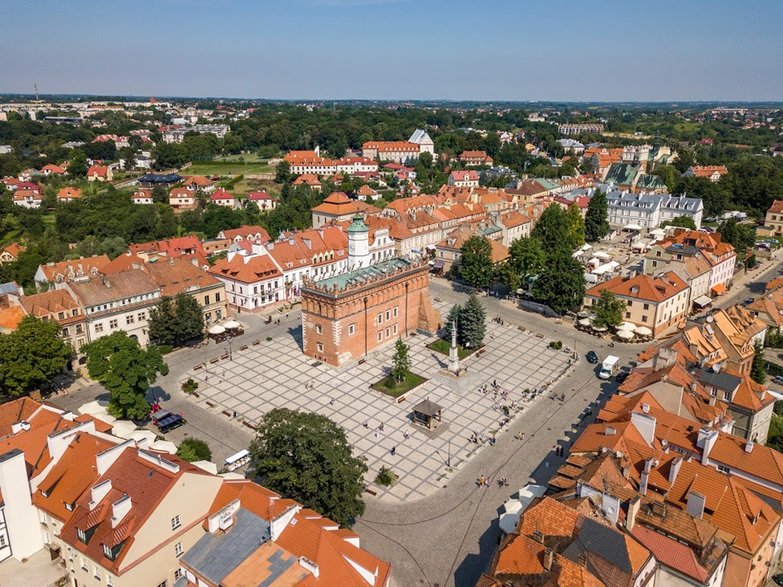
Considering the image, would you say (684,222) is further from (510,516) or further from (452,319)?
(510,516)

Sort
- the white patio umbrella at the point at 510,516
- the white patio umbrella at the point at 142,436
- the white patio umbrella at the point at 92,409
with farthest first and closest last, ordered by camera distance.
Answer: the white patio umbrella at the point at 92,409, the white patio umbrella at the point at 142,436, the white patio umbrella at the point at 510,516

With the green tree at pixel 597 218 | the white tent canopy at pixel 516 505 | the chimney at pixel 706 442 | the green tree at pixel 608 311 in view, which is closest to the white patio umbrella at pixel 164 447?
the white tent canopy at pixel 516 505

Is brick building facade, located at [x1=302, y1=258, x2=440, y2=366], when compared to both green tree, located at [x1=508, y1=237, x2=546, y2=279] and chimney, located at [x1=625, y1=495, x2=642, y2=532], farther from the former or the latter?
chimney, located at [x1=625, y1=495, x2=642, y2=532]

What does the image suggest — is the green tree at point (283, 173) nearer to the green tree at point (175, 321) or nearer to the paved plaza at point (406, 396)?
the paved plaza at point (406, 396)

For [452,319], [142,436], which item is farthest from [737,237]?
[142,436]

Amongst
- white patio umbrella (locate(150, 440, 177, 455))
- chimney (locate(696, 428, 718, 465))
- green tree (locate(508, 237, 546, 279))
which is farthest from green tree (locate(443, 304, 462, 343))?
white patio umbrella (locate(150, 440, 177, 455))

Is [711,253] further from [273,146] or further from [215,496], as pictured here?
[273,146]
